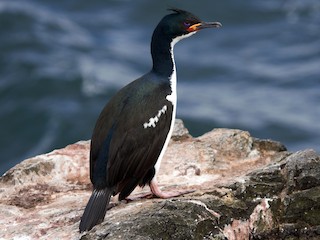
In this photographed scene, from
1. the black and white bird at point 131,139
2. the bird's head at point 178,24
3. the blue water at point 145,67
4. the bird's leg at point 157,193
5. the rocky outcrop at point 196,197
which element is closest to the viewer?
the rocky outcrop at point 196,197

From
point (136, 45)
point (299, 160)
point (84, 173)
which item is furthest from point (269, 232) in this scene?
point (136, 45)

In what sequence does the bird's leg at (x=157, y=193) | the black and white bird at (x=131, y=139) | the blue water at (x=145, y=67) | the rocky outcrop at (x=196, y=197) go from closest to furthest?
the rocky outcrop at (x=196, y=197) < the black and white bird at (x=131, y=139) < the bird's leg at (x=157, y=193) < the blue water at (x=145, y=67)

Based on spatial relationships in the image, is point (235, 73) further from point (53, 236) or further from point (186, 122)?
point (53, 236)

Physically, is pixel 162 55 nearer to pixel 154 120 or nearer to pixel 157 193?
pixel 154 120

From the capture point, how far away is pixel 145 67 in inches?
762

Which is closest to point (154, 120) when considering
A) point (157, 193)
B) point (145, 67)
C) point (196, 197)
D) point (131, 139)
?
point (131, 139)

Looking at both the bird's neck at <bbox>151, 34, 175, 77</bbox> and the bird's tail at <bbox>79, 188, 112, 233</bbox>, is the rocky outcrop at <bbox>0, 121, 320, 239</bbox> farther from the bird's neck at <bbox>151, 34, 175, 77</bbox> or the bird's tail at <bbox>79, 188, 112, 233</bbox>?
the bird's neck at <bbox>151, 34, 175, 77</bbox>

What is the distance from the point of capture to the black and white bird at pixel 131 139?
7066 mm

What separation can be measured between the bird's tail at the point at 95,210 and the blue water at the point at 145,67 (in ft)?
29.8

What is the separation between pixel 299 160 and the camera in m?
7.34

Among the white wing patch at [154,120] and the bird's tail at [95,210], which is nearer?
the bird's tail at [95,210]

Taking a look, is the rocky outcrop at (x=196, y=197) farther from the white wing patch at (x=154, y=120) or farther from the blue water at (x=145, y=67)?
the blue water at (x=145, y=67)

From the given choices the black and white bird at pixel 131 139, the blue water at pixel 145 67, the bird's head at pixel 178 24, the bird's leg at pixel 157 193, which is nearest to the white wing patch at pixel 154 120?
the black and white bird at pixel 131 139

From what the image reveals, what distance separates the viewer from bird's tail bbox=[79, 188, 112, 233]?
6645 mm
